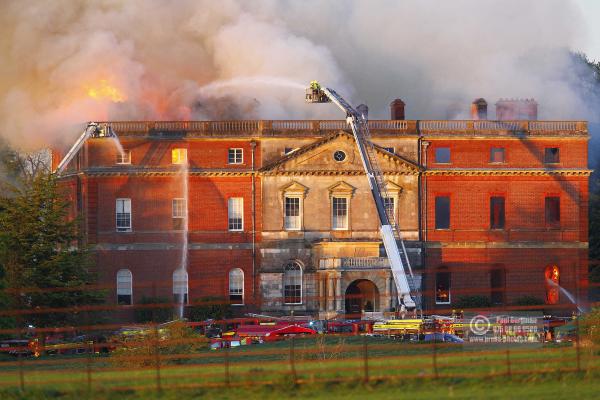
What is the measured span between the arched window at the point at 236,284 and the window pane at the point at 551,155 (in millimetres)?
15287

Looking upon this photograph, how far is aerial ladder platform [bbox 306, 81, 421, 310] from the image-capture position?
61938 millimetres

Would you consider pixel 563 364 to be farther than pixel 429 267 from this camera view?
No

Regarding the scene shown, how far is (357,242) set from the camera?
221ft

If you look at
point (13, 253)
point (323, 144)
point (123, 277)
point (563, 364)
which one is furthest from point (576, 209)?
point (563, 364)

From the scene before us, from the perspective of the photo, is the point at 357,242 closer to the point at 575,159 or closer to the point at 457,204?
the point at 457,204

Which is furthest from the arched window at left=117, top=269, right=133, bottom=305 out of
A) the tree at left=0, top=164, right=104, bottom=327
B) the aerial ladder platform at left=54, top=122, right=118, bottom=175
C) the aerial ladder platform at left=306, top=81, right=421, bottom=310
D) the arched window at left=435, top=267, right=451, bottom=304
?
the arched window at left=435, top=267, right=451, bottom=304

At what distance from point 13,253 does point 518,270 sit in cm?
2698

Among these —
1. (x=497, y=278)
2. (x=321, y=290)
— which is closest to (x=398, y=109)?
(x=497, y=278)

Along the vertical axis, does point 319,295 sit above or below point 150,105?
below

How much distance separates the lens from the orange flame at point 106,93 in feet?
249

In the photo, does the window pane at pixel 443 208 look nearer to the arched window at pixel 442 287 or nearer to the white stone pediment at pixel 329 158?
the arched window at pixel 442 287

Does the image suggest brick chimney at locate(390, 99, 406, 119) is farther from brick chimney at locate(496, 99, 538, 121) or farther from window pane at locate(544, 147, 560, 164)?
window pane at locate(544, 147, 560, 164)

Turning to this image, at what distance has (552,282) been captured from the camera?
227 ft

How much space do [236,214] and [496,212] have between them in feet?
40.0
